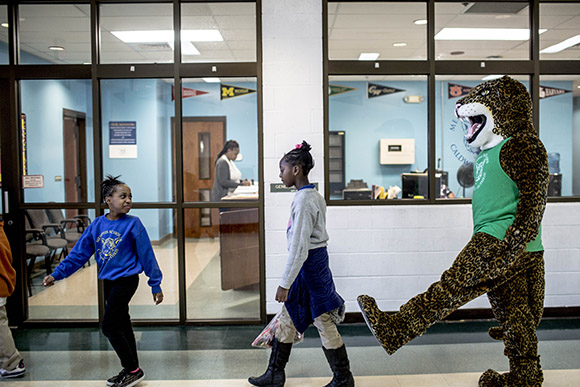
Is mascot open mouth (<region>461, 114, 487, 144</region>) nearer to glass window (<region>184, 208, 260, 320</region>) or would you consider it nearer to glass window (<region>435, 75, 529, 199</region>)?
glass window (<region>435, 75, 529, 199</region>)

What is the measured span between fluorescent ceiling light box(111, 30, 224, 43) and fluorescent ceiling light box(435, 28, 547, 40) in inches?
70.9

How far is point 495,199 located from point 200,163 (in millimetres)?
2343

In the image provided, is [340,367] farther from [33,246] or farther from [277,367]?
[33,246]

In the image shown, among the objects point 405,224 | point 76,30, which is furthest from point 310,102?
point 76,30

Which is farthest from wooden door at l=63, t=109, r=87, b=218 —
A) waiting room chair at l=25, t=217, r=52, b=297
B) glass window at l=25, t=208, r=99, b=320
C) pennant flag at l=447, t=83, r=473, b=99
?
pennant flag at l=447, t=83, r=473, b=99

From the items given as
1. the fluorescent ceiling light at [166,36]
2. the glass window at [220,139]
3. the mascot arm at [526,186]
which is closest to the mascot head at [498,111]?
the mascot arm at [526,186]

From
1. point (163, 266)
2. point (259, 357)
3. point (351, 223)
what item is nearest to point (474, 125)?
point (351, 223)

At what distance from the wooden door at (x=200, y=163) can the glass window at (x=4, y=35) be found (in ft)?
4.94

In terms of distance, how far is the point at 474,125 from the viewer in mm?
2762

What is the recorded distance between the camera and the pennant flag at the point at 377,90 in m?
4.22

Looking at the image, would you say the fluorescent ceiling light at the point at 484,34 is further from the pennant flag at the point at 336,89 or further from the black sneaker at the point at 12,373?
the black sneaker at the point at 12,373

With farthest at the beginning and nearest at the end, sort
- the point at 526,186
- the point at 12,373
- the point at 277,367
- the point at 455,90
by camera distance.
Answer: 1. the point at 455,90
2. the point at 12,373
3. the point at 277,367
4. the point at 526,186

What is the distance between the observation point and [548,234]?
13.4 feet

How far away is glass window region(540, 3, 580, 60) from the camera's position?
4102mm
